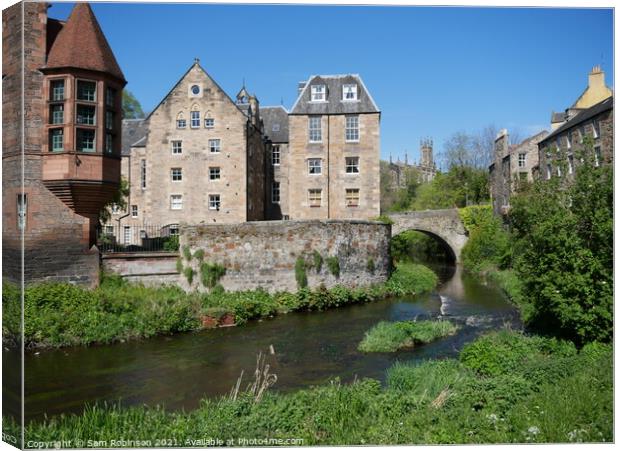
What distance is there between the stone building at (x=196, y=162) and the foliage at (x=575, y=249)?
62.1 feet

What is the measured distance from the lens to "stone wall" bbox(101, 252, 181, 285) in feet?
55.6

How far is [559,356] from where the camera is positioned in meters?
11.1

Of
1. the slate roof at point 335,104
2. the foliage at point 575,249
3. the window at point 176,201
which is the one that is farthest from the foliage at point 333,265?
the window at point 176,201

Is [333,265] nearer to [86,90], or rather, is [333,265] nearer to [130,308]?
[130,308]

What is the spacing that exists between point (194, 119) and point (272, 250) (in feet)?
36.5

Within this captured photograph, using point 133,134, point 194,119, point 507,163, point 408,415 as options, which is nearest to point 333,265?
point 194,119

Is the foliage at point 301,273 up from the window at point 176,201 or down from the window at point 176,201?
down

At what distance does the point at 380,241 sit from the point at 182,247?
9390 millimetres

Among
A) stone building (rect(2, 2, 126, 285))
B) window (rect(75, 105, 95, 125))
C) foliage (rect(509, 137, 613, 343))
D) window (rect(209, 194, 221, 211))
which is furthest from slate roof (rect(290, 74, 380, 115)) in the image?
foliage (rect(509, 137, 613, 343))

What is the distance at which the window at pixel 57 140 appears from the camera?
40.9 ft

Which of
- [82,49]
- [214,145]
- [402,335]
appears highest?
[214,145]

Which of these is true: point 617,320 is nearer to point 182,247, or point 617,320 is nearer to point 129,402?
point 129,402

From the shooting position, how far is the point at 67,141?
1280cm

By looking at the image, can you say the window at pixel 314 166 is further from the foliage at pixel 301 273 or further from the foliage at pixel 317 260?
the foliage at pixel 301 273
